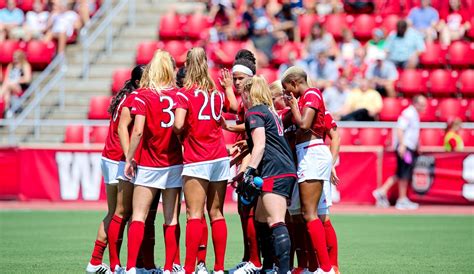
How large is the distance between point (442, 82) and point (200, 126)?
43.6 feet

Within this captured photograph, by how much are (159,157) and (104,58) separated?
591 inches

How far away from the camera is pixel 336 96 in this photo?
69.6ft

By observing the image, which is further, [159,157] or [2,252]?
[2,252]

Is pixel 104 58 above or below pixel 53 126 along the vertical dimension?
above

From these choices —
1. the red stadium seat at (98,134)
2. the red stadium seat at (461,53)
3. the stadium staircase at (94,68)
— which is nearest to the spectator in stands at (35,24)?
the stadium staircase at (94,68)

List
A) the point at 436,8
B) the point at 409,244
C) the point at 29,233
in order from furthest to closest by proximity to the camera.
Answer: the point at 436,8 → the point at 29,233 → the point at 409,244

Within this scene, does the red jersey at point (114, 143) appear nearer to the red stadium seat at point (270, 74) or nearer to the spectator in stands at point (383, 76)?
the red stadium seat at point (270, 74)

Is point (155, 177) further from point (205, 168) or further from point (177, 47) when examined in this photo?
point (177, 47)

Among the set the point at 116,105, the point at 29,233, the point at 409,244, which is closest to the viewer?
the point at 116,105

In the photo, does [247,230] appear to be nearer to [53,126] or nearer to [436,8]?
[53,126]

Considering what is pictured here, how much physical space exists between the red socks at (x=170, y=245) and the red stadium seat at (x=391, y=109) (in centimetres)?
1182

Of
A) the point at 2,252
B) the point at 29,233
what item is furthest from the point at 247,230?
the point at 29,233

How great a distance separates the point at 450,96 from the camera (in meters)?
22.5

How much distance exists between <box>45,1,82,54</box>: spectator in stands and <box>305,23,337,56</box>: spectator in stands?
6446mm
